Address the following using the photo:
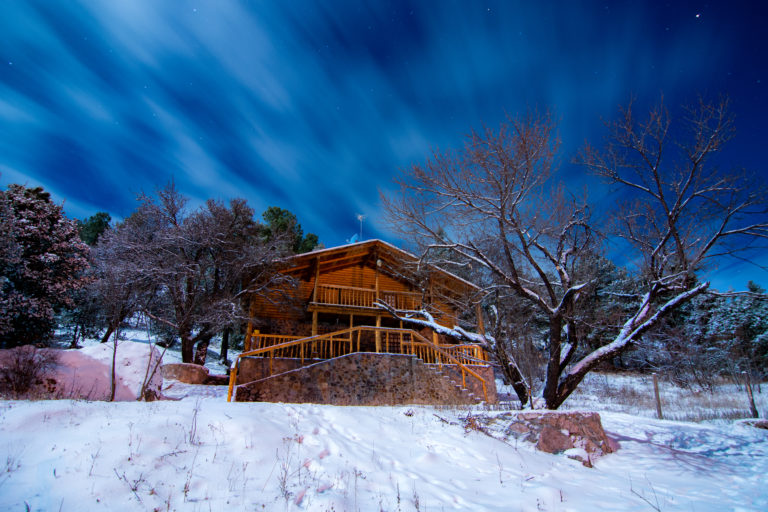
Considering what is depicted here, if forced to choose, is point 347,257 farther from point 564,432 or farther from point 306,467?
point 306,467

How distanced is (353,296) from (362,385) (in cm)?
680

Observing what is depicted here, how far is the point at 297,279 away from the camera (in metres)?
17.6

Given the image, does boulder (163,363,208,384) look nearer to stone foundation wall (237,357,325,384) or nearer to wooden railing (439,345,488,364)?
stone foundation wall (237,357,325,384)

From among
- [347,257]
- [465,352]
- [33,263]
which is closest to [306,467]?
[465,352]

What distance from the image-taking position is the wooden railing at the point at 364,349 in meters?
11.4

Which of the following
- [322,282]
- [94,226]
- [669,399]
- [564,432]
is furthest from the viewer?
[94,226]

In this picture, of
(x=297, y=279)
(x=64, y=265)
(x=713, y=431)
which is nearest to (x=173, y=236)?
(x=64, y=265)

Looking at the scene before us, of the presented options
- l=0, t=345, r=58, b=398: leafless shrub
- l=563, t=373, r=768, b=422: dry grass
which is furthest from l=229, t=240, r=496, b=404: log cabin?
l=0, t=345, r=58, b=398: leafless shrub

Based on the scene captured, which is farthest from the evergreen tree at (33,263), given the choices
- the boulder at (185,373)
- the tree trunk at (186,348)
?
the boulder at (185,373)

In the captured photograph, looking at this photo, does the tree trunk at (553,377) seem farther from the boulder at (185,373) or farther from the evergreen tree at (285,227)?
the evergreen tree at (285,227)

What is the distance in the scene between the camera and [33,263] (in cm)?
1383

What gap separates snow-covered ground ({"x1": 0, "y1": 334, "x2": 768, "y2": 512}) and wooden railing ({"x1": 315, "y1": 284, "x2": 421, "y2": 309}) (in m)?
10.5

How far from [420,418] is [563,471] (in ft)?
8.92

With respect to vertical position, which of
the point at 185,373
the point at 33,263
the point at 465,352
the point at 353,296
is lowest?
the point at 185,373
